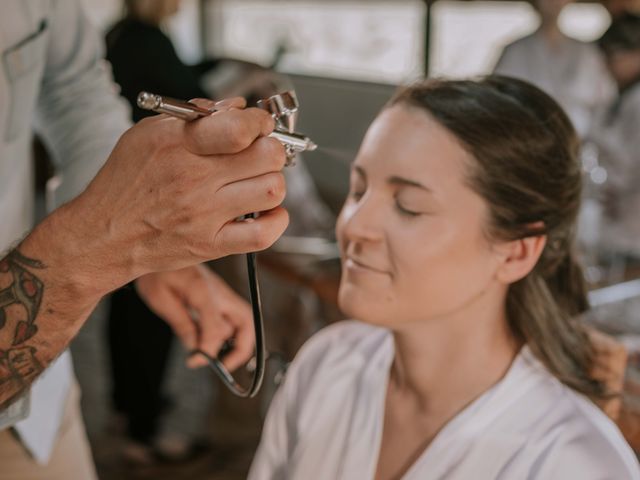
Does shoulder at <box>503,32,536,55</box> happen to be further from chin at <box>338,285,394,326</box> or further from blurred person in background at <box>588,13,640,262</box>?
chin at <box>338,285,394,326</box>

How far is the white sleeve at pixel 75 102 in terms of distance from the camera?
1.30 meters

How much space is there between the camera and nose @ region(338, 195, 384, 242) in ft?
3.86

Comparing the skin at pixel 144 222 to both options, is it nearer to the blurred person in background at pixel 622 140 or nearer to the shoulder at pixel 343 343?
the shoulder at pixel 343 343

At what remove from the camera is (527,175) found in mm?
1181

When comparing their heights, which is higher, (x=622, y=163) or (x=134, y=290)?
(x=622, y=163)

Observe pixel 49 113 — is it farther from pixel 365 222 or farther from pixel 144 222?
pixel 144 222

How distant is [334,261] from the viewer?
2428mm

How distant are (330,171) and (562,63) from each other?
1105mm

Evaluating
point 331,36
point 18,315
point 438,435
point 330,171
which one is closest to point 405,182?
point 438,435

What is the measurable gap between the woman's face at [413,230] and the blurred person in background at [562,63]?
1.53 meters

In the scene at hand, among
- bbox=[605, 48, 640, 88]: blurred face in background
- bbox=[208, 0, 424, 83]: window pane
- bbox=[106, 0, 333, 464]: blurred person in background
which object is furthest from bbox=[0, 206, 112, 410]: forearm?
bbox=[208, 0, 424, 83]: window pane

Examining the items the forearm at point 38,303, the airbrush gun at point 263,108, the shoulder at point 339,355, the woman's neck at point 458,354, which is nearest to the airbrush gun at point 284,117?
the airbrush gun at point 263,108

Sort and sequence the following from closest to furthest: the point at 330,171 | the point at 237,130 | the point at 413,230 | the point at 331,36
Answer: the point at 237,130 → the point at 413,230 → the point at 330,171 → the point at 331,36

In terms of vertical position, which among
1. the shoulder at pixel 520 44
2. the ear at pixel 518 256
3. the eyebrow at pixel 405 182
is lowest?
the shoulder at pixel 520 44
